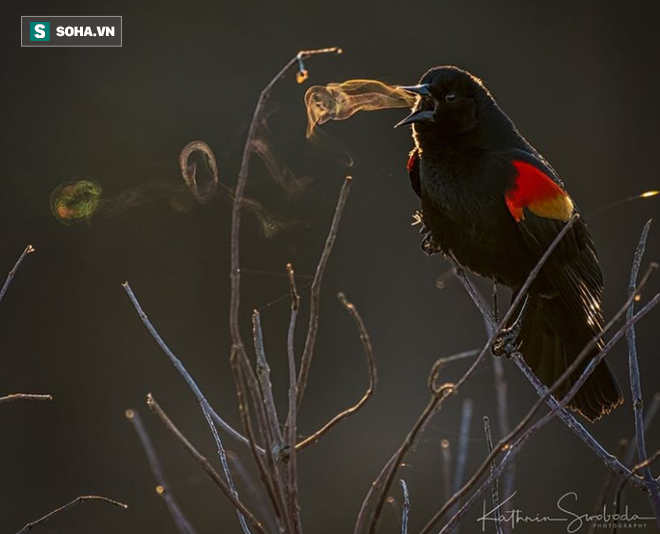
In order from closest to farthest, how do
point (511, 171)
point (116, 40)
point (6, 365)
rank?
point (511, 171) → point (6, 365) → point (116, 40)

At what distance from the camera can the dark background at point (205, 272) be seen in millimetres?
4746

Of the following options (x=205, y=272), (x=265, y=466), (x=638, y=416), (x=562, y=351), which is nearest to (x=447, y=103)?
(x=562, y=351)

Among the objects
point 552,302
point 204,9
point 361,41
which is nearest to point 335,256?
point 361,41

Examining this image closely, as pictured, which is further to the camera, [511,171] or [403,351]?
[403,351]

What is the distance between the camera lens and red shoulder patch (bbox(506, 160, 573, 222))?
82.9 inches

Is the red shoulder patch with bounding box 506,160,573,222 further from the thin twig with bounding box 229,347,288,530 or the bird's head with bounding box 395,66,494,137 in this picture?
the thin twig with bounding box 229,347,288,530

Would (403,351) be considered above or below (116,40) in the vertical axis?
below

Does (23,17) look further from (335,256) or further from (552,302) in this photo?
(552,302)

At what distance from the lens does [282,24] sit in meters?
5.25

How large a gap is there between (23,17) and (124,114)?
0.66m

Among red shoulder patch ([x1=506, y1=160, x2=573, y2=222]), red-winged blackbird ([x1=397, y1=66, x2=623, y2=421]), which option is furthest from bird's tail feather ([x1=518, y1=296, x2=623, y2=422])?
red shoulder patch ([x1=506, y1=160, x2=573, y2=222])

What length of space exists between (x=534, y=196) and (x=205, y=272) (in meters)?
3.06

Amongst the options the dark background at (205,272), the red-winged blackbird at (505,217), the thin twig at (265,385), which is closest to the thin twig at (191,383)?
the thin twig at (265,385)

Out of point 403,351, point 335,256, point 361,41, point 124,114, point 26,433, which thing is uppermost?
point 361,41
